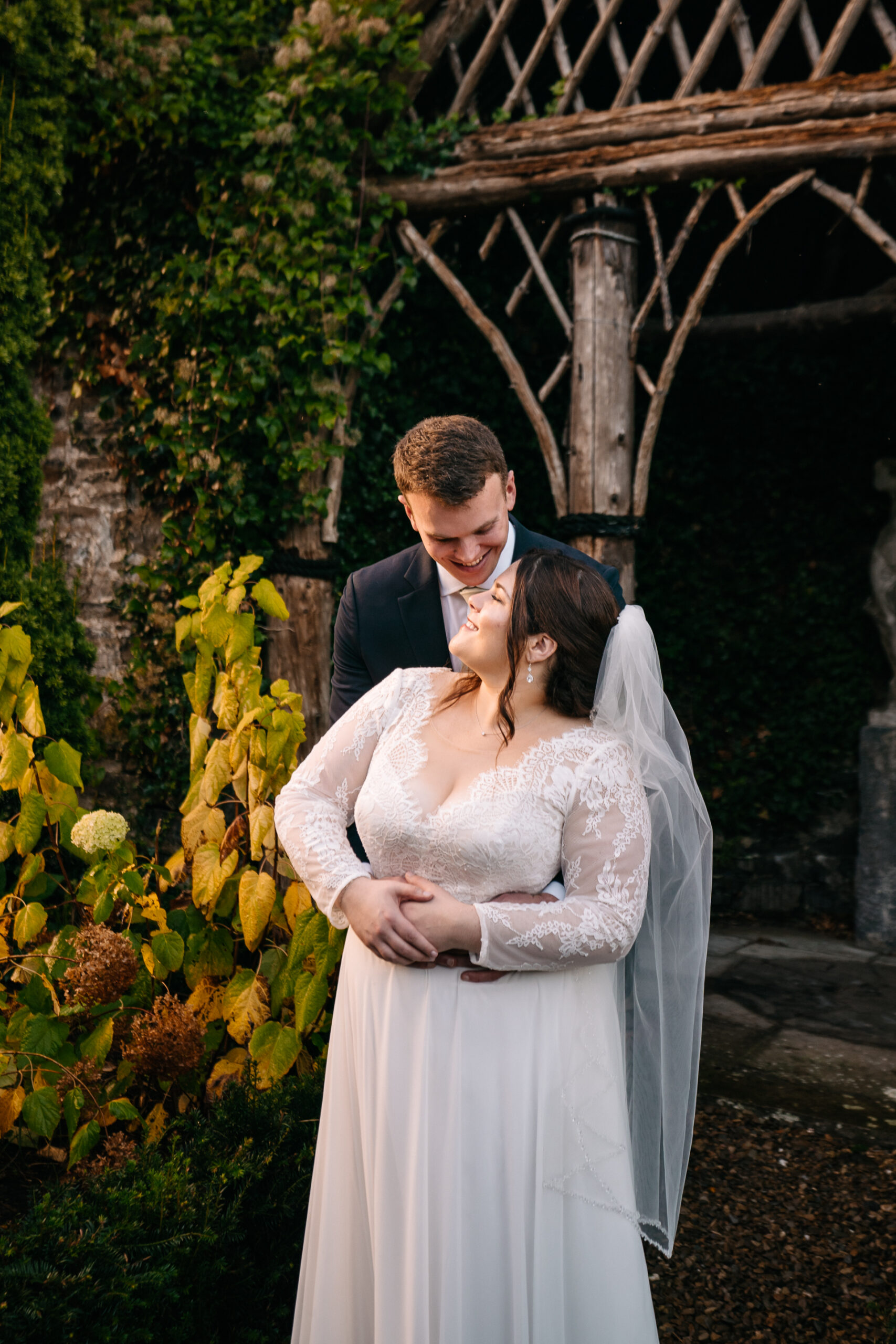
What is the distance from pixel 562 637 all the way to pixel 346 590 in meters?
1.07

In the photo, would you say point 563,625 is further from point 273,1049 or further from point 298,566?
point 298,566

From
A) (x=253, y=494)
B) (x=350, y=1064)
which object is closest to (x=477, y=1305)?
(x=350, y=1064)

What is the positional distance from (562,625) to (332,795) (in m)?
0.58

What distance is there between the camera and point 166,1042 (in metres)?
2.30

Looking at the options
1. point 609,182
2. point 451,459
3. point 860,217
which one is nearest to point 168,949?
point 451,459

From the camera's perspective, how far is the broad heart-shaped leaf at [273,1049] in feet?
7.34

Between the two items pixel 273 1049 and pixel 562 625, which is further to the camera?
pixel 273 1049

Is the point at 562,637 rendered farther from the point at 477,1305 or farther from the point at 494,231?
the point at 494,231

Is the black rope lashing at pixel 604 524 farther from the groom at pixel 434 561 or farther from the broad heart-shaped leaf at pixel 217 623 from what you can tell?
the broad heart-shaped leaf at pixel 217 623

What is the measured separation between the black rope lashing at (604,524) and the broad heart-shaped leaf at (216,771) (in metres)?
2.42

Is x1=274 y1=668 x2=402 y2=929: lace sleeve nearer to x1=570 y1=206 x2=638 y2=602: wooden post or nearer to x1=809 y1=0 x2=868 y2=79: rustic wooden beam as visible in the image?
x1=570 y1=206 x2=638 y2=602: wooden post

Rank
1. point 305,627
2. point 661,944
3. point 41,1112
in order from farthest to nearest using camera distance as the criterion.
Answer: point 305,627 → point 41,1112 → point 661,944

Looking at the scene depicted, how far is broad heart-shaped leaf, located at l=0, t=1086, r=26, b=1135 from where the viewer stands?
7.45 ft

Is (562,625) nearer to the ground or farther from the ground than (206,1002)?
farther from the ground
